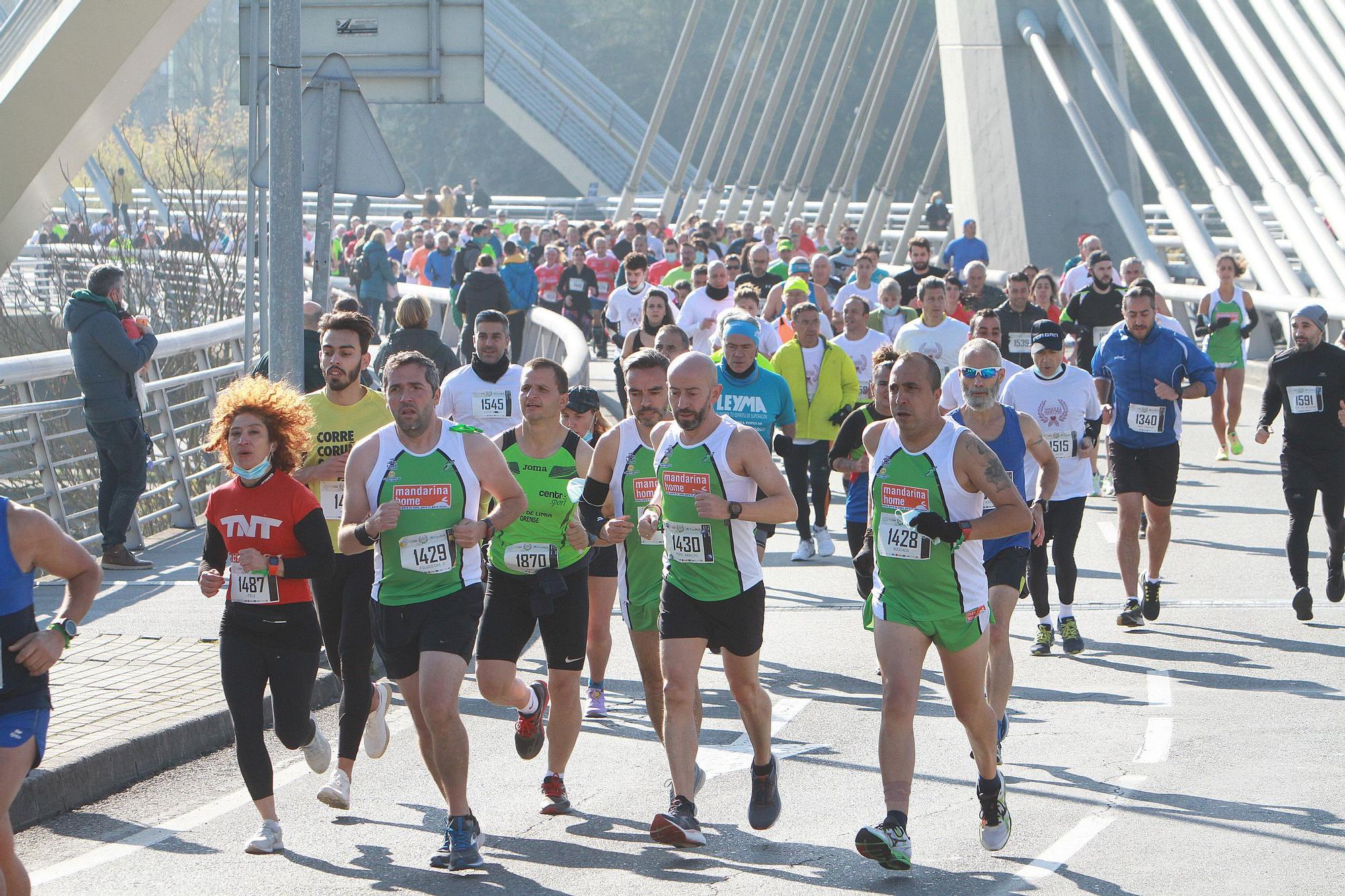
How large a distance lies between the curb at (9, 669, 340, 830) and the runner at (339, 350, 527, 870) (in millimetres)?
782

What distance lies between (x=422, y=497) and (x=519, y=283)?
17386 millimetres

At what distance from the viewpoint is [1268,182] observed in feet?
78.9

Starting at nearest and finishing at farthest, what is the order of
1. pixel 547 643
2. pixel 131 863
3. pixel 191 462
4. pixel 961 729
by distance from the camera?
pixel 131 863
pixel 547 643
pixel 961 729
pixel 191 462

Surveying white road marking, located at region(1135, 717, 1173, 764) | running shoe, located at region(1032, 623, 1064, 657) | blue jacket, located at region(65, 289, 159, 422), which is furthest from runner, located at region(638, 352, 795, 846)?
blue jacket, located at region(65, 289, 159, 422)

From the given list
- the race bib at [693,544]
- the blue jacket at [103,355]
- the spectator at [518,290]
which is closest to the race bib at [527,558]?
the race bib at [693,544]

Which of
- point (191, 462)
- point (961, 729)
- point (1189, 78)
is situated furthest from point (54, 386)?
point (1189, 78)

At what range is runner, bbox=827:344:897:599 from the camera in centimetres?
835

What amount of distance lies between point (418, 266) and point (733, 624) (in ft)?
87.8

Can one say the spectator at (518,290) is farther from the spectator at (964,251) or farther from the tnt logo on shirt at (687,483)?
the tnt logo on shirt at (687,483)

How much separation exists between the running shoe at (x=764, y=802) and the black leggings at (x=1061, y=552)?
3.95m

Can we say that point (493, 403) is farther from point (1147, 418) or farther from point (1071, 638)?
point (1147, 418)

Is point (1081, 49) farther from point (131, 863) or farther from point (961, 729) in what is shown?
point (131, 863)

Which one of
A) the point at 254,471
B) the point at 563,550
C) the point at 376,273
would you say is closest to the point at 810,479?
the point at 563,550

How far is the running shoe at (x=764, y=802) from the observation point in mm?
7086
